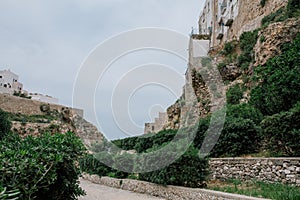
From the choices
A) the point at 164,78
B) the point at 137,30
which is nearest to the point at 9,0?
the point at 137,30

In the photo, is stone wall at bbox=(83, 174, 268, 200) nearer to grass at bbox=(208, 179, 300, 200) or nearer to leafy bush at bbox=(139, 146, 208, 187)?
leafy bush at bbox=(139, 146, 208, 187)

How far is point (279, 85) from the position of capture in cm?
934

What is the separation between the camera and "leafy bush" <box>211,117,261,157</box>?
29.5ft

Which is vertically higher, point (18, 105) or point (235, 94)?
point (18, 105)

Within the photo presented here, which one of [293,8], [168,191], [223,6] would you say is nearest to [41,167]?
[168,191]

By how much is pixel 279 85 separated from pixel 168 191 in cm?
550

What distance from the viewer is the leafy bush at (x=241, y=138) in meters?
8.98

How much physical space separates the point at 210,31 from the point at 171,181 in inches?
1182

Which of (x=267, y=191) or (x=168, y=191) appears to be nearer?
(x=267, y=191)

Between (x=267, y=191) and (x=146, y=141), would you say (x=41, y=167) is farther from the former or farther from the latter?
(x=146, y=141)

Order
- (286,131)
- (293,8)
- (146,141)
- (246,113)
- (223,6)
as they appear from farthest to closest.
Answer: (223,6) < (293,8) < (146,141) < (246,113) < (286,131)

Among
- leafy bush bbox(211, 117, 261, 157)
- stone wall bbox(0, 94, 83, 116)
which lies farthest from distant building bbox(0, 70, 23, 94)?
leafy bush bbox(211, 117, 261, 157)

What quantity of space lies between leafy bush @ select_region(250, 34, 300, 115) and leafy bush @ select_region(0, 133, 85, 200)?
7140mm

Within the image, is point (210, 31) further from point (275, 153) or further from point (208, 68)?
point (275, 153)
